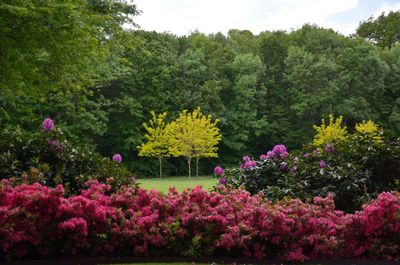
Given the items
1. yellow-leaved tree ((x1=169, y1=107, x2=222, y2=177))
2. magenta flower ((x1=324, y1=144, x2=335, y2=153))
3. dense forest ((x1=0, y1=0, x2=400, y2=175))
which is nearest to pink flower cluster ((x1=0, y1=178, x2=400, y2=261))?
magenta flower ((x1=324, y1=144, x2=335, y2=153))

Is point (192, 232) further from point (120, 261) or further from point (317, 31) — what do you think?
point (317, 31)

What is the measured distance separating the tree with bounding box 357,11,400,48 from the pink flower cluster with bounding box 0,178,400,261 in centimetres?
5380

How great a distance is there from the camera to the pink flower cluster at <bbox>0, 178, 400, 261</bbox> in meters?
4.89

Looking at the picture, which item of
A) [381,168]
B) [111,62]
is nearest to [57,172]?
[381,168]

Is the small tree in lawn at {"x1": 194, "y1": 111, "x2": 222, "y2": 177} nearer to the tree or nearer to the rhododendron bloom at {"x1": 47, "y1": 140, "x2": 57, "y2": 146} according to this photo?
the tree

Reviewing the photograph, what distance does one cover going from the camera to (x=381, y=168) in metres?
8.20

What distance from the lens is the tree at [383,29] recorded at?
56.8 metres

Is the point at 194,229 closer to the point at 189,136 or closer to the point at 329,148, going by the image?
the point at 329,148

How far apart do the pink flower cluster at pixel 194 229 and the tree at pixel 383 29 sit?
177 feet

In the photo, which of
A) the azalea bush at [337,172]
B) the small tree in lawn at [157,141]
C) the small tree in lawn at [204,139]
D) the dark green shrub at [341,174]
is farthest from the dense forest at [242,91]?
the dark green shrub at [341,174]

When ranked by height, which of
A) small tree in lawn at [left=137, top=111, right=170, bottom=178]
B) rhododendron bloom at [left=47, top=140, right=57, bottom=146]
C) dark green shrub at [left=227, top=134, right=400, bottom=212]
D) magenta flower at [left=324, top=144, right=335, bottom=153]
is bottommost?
dark green shrub at [left=227, top=134, right=400, bottom=212]

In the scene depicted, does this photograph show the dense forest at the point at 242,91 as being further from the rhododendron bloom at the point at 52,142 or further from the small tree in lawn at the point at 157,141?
the rhododendron bloom at the point at 52,142

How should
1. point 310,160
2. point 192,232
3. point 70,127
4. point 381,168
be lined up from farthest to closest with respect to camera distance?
1. point 70,127
2. point 310,160
3. point 381,168
4. point 192,232

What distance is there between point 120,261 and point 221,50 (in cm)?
4573
